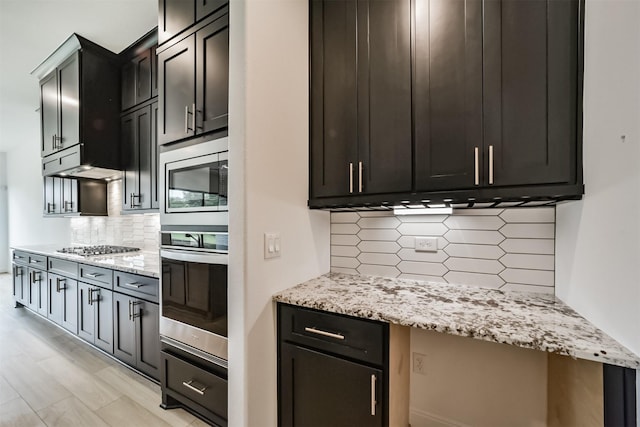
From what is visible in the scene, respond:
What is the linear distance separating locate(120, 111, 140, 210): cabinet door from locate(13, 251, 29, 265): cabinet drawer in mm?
1947

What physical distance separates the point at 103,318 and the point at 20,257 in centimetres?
250

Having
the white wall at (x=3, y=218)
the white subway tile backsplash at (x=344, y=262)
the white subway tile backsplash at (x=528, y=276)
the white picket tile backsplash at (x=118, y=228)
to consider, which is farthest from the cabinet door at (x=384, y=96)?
the white wall at (x=3, y=218)

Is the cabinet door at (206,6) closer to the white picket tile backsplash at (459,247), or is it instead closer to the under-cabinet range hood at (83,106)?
the white picket tile backsplash at (459,247)

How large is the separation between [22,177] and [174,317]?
259 inches

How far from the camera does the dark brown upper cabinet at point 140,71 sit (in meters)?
2.45

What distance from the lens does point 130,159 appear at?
272 cm

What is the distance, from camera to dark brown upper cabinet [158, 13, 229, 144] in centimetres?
145

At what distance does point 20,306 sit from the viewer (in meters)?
3.85

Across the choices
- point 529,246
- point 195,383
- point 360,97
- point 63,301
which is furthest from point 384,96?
point 63,301

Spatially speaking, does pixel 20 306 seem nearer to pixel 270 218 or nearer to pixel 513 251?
pixel 270 218

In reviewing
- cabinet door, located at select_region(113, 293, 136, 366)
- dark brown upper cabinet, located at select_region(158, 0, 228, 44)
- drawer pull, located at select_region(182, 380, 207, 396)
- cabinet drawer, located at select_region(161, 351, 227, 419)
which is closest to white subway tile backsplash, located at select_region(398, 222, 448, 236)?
cabinet drawer, located at select_region(161, 351, 227, 419)

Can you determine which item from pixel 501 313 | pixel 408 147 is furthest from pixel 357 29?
pixel 501 313

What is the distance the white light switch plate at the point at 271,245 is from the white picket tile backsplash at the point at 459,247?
0.62 meters

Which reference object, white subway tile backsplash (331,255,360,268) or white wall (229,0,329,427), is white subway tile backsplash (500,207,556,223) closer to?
white subway tile backsplash (331,255,360,268)
